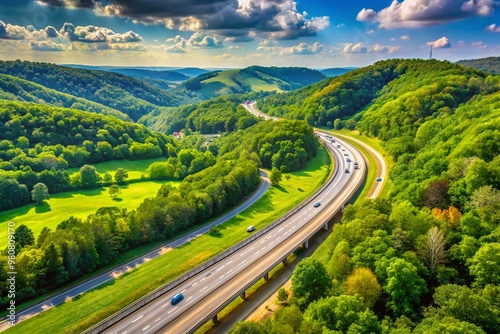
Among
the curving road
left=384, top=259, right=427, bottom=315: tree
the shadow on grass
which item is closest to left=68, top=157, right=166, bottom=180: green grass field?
the shadow on grass

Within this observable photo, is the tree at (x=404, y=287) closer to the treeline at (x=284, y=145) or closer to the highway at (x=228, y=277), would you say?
the highway at (x=228, y=277)

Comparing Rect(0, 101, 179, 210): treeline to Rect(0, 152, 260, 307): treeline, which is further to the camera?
Rect(0, 101, 179, 210): treeline

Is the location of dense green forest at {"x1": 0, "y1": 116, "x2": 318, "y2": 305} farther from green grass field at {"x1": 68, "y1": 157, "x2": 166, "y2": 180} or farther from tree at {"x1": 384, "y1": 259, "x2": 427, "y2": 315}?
tree at {"x1": 384, "y1": 259, "x2": 427, "y2": 315}

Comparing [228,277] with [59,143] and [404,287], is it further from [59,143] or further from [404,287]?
[59,143]

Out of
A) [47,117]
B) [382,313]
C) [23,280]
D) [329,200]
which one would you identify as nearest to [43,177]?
[47,117]

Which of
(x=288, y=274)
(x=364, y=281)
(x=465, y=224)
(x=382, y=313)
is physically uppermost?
(x=465, y=224)

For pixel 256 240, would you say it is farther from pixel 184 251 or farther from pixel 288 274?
pixel 184 251

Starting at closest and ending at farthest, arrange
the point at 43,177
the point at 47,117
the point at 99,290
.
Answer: the point at 99,290 < the point at 43,177 < the point at 47,117
